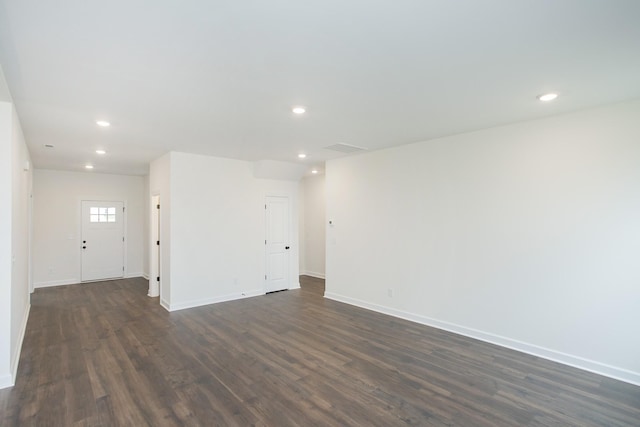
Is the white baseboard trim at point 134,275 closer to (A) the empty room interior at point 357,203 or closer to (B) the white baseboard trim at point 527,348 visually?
(A) the empty room interior at point 357,203

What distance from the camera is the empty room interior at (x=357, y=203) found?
2.02 meters

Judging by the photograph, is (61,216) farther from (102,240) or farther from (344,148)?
(344,148)

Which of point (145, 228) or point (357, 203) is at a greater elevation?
point (357, 203)

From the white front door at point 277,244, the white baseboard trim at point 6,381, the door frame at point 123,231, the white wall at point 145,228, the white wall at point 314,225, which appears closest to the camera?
the white baseboard trim at point 6,381

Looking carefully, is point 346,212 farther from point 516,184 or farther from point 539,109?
point 539,109

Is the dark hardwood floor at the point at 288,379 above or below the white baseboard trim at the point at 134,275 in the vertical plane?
below

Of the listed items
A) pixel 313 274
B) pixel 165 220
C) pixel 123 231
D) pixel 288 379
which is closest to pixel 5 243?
pixel 165 220

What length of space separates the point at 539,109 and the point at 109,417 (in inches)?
194

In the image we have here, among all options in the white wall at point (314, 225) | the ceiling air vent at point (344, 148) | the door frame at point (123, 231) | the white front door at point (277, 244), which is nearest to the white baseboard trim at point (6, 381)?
the white front door at point (277, 244)

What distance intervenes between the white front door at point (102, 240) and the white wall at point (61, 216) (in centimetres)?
14

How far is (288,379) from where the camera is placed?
311cm

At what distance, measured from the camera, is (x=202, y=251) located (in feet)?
18.8

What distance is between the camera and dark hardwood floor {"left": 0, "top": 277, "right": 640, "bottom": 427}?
2541 millimetres

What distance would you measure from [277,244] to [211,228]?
1.58 metres
